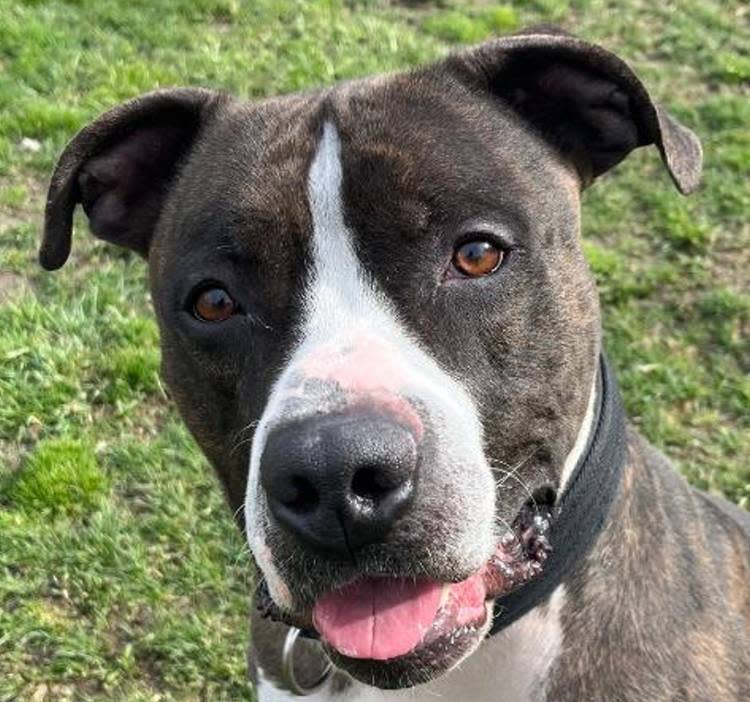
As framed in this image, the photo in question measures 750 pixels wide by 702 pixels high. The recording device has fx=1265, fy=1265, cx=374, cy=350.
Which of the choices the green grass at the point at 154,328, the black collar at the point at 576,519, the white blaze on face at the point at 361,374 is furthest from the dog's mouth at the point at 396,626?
the green grass at the point at 154,328

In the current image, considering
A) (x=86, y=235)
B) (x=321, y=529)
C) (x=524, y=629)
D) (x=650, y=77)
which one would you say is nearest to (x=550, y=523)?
(x=524, y=629)

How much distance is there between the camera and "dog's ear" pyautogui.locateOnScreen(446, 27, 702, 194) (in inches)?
122

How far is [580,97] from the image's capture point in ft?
10.5

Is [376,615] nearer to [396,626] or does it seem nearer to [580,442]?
[396,626]

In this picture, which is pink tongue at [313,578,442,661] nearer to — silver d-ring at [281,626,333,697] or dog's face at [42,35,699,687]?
dog's face at [42,35,699,687]

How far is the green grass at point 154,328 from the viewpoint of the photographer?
4.69m

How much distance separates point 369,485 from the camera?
2.46m

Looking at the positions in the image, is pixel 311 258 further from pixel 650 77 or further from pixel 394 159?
pixel 650 77

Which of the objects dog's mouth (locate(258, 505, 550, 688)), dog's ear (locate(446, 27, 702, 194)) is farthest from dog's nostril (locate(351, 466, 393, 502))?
dog's ear (locate(446, 27, 702, 194))

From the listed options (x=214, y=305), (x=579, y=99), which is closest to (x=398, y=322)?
(x=214, y=305)

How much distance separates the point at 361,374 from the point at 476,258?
44 cm

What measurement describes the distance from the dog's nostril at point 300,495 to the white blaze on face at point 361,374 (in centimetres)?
11

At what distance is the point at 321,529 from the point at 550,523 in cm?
73

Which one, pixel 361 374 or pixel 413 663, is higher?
pixel 361 374
